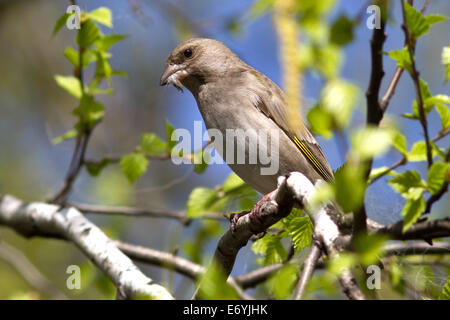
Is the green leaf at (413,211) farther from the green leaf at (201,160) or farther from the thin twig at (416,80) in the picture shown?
the green leaf at (201,160)

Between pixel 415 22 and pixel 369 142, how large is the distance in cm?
121

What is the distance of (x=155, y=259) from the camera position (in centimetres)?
499

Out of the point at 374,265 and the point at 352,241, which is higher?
the point at 352,241

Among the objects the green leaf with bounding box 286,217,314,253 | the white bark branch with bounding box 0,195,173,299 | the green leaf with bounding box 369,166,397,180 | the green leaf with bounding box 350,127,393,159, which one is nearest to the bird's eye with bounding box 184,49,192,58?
the white bark branch with bounding box 0,195,173,299

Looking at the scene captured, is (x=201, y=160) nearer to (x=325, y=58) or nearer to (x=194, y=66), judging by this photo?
(x=194, y=66)

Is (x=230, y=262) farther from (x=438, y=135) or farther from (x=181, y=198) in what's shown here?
(x=181, y=198)

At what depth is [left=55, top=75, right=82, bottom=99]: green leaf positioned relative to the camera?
4.64 m

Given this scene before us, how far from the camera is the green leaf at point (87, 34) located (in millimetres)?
4305

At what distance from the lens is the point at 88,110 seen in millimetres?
4645

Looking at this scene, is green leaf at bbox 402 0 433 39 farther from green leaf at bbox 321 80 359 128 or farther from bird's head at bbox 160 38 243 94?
bird's head at bbox 160 38 243 94

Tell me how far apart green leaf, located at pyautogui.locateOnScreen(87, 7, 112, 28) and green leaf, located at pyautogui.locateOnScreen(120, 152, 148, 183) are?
1.08m

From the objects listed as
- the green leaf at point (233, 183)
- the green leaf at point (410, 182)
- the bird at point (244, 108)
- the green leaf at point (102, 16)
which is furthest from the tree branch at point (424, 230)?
the green leaf at point (102, 16)

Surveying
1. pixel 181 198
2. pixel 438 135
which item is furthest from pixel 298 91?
pixel 181 198
